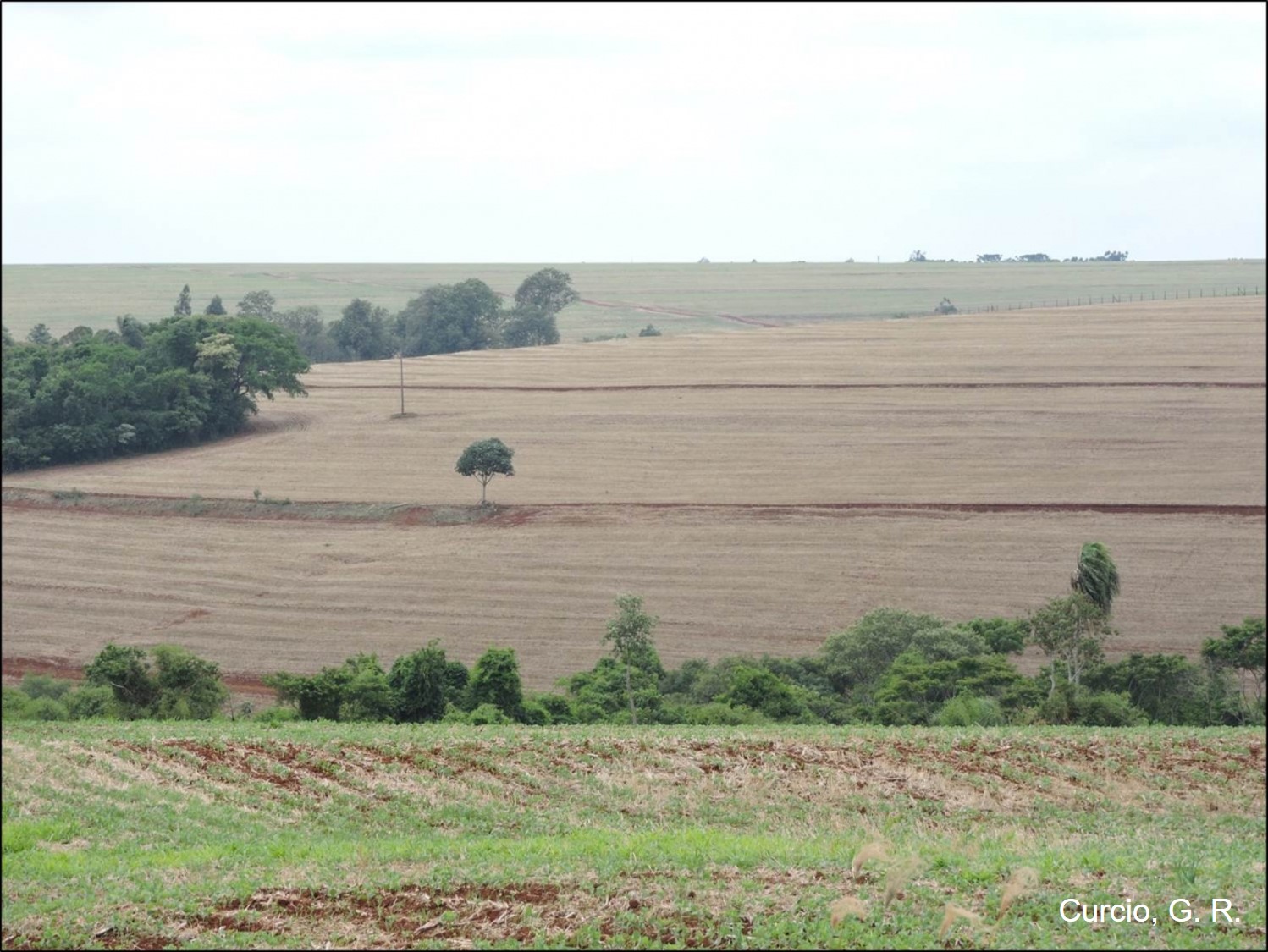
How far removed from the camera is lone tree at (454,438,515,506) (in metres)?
48.8

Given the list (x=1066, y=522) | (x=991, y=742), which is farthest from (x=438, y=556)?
(x=991, y=742)

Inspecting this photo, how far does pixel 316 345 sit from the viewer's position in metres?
69.4

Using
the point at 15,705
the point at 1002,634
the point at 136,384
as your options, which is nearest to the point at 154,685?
the point at 15,705

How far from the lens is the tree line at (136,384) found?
124ft

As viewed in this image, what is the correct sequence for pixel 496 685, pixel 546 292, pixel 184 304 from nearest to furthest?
1. pixel 496 685
2. pixel 184 304
3. pixel 546 292

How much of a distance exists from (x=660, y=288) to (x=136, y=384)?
102254mm

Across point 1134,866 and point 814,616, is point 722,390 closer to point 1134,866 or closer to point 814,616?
point 814,616

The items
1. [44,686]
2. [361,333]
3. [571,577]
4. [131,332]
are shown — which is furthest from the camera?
[361,333]

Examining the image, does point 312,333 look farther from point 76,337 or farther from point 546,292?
point 546,292

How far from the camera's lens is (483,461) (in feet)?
160

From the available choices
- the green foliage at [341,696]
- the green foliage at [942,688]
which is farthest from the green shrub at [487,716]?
the green foliage at [942,688]

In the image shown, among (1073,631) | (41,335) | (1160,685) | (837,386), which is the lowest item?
(1160,685)

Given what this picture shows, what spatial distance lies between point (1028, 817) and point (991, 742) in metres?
2.92

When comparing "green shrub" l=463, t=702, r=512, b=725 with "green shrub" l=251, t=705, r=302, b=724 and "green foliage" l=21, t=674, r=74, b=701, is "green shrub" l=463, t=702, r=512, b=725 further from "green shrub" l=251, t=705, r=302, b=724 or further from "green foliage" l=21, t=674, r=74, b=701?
"green foliage" l=21, t=674, r=74, b=701
